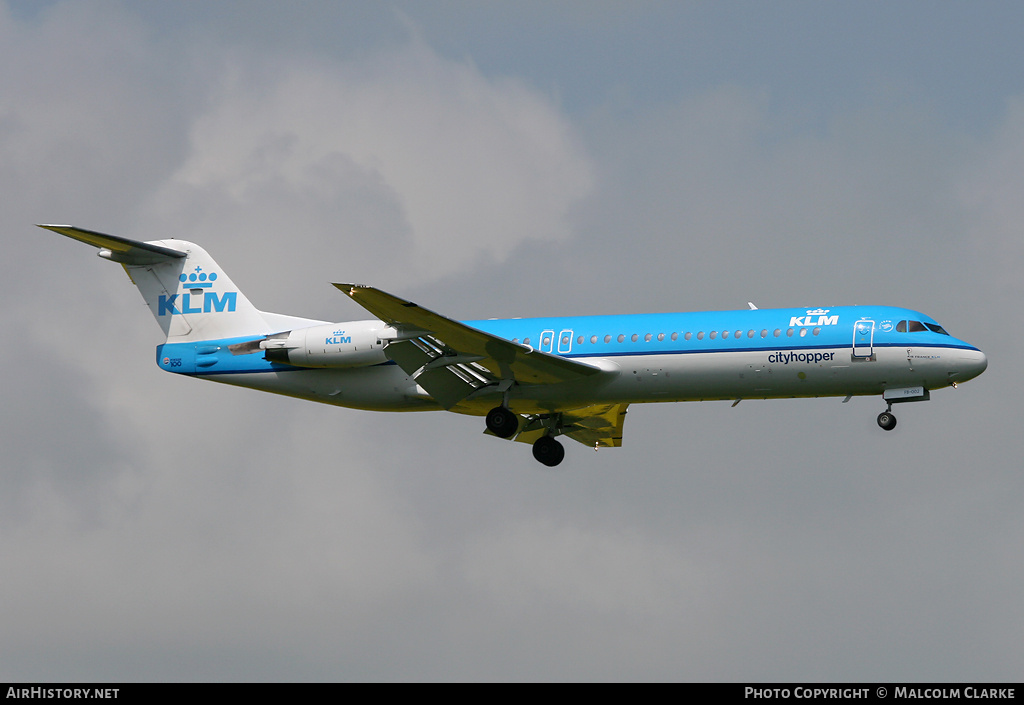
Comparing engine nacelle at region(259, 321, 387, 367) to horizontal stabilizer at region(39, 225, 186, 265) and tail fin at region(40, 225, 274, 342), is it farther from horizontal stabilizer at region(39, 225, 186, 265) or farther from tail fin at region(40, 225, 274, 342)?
horizontal stabilizer at region(39, 225, 186, 265)

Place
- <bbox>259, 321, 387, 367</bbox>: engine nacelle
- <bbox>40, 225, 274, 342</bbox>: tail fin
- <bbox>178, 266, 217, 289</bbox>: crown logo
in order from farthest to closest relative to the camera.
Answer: <bbox>178, 266, 217, 289</bbox>: crown logo, <bbox>40, 225, 274, 342</bbox>: tail fin, <bbox>259, 321, 387, 367</bbox>: engine nacelle

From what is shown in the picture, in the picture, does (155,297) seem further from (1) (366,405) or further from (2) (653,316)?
(2) (653,316)

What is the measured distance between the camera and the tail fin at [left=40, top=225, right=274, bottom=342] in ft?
119

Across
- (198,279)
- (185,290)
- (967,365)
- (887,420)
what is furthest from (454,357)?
(967,365)

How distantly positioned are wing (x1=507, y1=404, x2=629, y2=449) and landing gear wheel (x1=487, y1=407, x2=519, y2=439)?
10.4 ft

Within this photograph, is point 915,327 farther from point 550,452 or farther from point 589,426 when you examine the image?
point 550,452

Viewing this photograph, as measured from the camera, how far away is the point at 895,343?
1219 inches

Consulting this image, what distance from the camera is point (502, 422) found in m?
33.7

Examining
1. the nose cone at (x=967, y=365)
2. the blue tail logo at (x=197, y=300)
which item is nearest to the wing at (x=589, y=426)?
the blue tail logo at (x=197, y=300)

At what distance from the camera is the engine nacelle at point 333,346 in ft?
109

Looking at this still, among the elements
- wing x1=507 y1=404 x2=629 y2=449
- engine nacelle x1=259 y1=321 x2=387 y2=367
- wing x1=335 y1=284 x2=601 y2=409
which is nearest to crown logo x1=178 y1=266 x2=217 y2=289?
engine nacelle x1=259 y1=321 x2=387 y2=367
